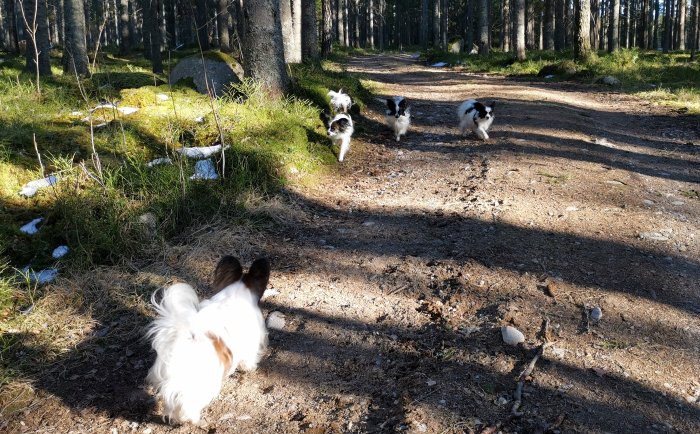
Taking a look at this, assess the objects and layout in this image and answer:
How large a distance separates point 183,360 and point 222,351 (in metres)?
0.31

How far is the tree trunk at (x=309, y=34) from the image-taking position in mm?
14595

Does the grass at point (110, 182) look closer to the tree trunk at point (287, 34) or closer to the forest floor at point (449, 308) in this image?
the forest floor at point (449, 308)

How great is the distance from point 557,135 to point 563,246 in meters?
4.48

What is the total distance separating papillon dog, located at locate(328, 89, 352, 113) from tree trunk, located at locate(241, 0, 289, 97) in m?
1.43

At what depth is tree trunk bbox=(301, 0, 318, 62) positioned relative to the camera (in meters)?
Answer: 14.6

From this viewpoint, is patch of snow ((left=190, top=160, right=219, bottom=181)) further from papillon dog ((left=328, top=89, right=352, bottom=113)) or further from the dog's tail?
papillon dog ((left=328, top=89, right=352, bottom=113))

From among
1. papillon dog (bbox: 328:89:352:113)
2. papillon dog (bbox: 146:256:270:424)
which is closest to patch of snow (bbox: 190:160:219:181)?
papillon dog (bbox: 146:256:270:424)

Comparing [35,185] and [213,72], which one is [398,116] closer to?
[213,72]

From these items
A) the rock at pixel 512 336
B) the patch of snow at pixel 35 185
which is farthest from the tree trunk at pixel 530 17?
the rock at pixel 512 336

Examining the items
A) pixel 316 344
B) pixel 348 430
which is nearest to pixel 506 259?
pixel 316 344

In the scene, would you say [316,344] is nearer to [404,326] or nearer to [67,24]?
[404,326]

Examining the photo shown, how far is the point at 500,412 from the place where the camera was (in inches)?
116

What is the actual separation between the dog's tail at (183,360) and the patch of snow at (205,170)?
330 centimetres

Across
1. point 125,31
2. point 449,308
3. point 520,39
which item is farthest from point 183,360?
point 125,31
